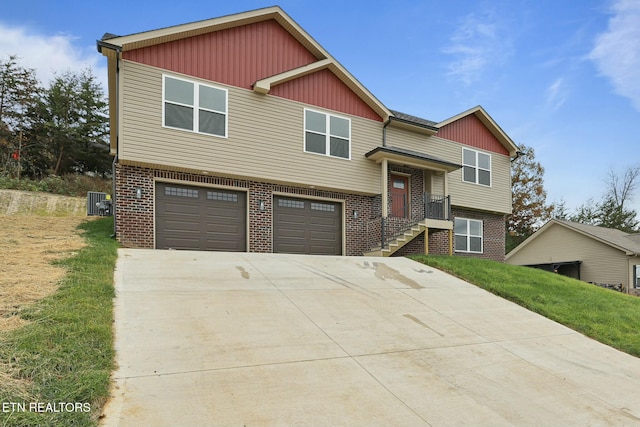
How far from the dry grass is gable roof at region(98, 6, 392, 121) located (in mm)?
5160

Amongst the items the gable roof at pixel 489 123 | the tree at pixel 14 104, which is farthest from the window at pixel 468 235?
the tree at pixel 14 104

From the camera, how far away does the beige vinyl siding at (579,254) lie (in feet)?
76.2

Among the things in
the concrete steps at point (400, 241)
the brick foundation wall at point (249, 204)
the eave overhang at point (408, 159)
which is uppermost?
the eave overhang at point (408, 159)

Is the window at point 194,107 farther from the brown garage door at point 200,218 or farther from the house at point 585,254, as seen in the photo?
the house at point 585,254

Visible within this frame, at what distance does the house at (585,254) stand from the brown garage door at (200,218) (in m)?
21.6

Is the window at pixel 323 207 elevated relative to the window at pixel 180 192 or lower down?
lower down

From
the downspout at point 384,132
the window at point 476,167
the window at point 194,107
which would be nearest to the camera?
the window at point 194,107

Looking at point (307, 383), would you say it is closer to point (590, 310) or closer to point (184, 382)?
point (184, 382)

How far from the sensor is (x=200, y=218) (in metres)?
12.2

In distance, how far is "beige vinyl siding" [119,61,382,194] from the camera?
36.3 feet

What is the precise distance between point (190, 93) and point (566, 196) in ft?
131

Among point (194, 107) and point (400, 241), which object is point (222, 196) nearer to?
point (194, 107)

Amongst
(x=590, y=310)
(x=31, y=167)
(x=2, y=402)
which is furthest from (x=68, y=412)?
(x=31, y=167)

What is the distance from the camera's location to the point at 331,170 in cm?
1417
